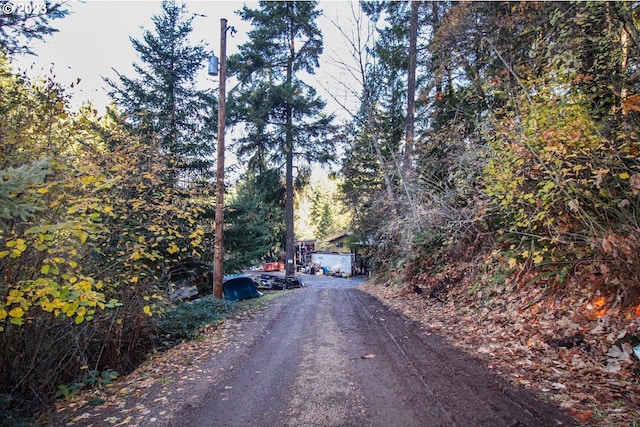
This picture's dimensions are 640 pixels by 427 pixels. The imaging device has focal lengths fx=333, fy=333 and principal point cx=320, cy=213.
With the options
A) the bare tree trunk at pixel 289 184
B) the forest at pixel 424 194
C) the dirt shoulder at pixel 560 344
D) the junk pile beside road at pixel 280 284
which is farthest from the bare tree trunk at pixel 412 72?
the junk pile beside road at pixel 280 284

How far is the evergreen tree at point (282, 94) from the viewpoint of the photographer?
62.0 feet

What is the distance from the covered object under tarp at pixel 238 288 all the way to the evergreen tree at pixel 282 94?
7.49 metres

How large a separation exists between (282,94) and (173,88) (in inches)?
242

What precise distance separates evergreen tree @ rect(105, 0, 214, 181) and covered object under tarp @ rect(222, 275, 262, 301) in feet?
16.5

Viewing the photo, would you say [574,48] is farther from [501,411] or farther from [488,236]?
[501,411]

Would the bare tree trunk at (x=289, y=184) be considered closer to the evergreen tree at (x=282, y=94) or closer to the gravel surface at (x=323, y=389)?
the evergreen tree at (x=282, y=94)

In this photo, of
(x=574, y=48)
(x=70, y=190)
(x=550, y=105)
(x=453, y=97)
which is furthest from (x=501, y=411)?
(x=453, y=97)

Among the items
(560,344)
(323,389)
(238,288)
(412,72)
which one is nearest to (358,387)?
(323,389)

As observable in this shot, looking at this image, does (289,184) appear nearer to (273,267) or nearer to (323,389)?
(323,389)

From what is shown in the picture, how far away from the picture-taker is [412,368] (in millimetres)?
3967

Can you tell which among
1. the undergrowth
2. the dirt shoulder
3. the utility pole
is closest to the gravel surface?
the dirt shoulder

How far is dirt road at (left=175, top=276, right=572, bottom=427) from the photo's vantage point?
292 cm

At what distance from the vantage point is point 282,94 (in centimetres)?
1850

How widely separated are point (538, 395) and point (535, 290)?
9.15ft
